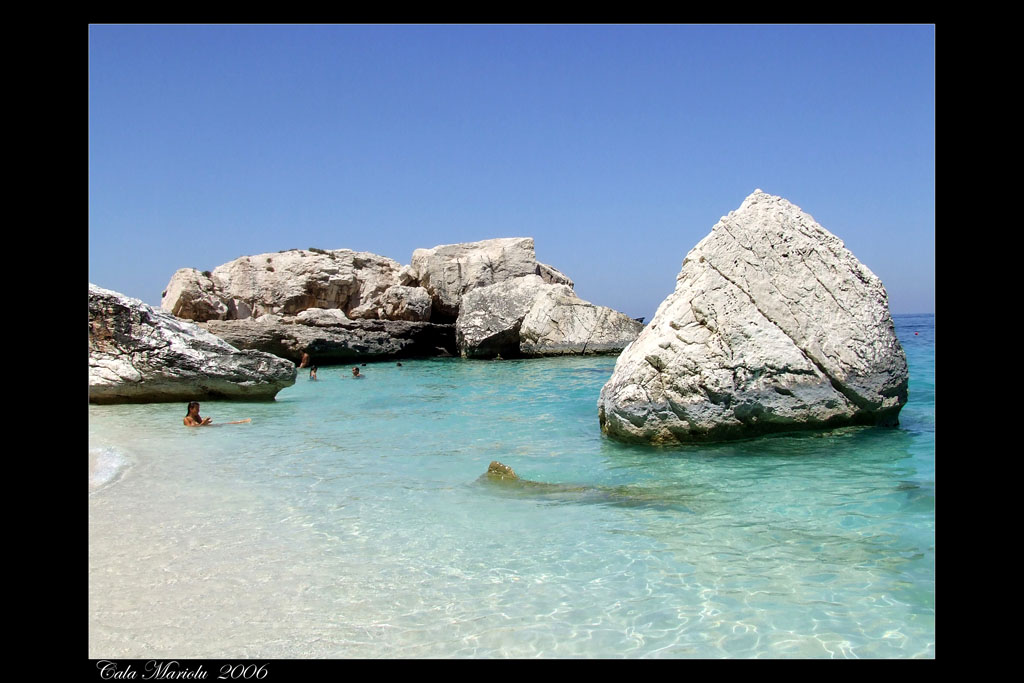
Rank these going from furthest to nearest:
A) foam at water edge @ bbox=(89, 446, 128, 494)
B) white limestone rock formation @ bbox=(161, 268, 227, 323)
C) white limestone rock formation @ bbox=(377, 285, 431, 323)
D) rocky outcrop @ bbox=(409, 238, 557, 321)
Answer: rocky outcrop @ bbox=(409, 238, 557, 321) < white limestone rock formation @ bbox=(377, 285, 431, 323) < white limestone rock formation @ bbox=(161, 268, 227, 323) < foam at water edge @ bbox=(89, 446, 128, 494)

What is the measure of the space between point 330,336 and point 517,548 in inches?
937

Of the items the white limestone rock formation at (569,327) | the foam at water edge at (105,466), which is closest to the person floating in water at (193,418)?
the foam at water edge at (105,466)

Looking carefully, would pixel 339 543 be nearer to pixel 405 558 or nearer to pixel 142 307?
pixel 405 558

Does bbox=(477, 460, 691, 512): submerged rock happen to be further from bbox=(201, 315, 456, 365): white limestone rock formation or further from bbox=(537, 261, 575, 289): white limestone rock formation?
bbox=(537, 261, 575, 289): white limestone rock formation

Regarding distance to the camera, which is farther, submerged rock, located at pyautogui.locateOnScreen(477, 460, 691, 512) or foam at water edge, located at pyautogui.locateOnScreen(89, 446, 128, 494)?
foam at water edge, located at pyautogui.locateOnScreen(89, 446, 128, 494)

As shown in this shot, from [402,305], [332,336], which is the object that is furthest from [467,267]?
[332,336]

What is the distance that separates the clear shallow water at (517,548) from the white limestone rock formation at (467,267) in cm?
2260

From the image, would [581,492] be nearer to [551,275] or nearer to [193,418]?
[193,418]

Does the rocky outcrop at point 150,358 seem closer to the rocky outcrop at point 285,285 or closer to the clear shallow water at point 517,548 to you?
the clear shallow water at point 517,548

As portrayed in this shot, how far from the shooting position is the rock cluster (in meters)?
28.0

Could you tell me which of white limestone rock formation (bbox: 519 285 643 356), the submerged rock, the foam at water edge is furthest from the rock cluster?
the submerged rock

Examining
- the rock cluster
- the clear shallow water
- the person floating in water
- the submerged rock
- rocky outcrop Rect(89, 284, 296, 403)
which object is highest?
the rock cluster

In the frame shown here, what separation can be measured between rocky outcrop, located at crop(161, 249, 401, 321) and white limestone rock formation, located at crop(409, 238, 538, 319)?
1.81 m

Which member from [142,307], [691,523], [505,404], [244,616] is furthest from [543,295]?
[244,616]
